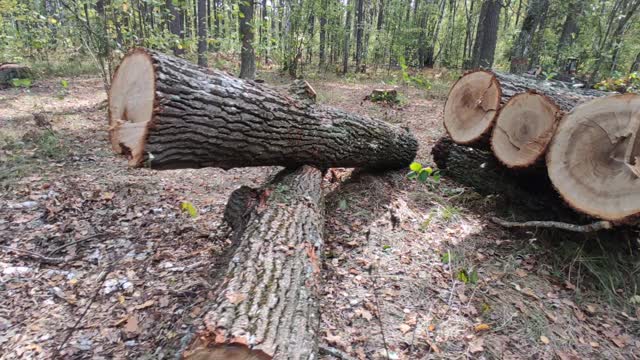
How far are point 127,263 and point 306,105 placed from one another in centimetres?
218

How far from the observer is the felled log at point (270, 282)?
1513 millimetres

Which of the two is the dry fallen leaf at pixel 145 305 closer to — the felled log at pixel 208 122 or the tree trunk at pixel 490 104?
the felled log at pixel 208 122

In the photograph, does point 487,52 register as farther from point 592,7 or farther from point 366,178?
point 366,178

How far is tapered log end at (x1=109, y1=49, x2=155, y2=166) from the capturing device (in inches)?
89.8

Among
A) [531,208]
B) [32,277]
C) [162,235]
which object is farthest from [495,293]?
[32,277]

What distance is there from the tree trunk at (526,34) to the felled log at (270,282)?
20.8 ft

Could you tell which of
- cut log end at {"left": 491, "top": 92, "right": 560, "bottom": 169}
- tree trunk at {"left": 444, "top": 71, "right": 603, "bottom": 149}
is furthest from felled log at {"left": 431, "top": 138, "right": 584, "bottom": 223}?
tree trunk at {"left": 444, "top": 71, "right": 603, "bottom": 149}

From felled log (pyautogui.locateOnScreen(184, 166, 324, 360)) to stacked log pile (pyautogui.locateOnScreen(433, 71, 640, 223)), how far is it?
1839 mm

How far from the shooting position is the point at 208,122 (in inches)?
104

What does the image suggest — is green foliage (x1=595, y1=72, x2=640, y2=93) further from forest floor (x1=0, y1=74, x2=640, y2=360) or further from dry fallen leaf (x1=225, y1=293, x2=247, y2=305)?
dry fallen leaf (x1=225, y1=293, x2=247, y2=305)

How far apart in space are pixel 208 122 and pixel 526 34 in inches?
289

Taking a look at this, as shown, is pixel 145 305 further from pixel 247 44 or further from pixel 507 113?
pixel 247 44

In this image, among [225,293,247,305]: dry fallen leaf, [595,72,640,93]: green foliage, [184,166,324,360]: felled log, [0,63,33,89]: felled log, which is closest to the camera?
[184,166,324,360]: felled log

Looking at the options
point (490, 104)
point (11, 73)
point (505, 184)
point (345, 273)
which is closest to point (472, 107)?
point (490, 104)
